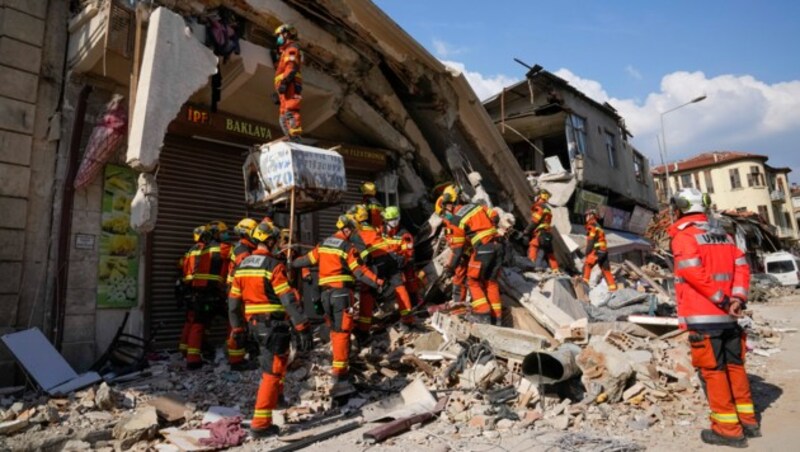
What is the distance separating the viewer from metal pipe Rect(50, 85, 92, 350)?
648 centimetres

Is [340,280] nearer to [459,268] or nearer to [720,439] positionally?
[459,268]

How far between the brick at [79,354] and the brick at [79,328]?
0.07m

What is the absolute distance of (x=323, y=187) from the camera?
7.04m

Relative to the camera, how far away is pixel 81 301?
674 centimetres

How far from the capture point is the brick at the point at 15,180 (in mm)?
6125

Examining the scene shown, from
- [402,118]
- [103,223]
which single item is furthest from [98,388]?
[402,118]

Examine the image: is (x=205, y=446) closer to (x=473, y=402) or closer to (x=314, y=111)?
(x=473, y=402)

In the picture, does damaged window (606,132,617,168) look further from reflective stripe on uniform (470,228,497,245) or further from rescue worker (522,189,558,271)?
reflective stripe on uniform (470,228,497,245)

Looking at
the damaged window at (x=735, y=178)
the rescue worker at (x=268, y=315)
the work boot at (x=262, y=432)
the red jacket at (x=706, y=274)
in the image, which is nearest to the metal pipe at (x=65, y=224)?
the rescue worker at (x=268, y=315)

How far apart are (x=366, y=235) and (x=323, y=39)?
3898mm

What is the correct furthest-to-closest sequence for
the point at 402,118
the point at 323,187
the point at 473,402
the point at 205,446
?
the point at 402,118 → the point at 323,187 → the point at 473,402 → the point at 205,446

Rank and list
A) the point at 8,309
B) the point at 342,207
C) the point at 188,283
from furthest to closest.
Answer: the point at 342,207 < the point at 188,283 < the point at 8,309

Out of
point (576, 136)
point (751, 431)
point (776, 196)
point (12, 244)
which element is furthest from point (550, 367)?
point (776, 196)

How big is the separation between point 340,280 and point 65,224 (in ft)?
13.1
